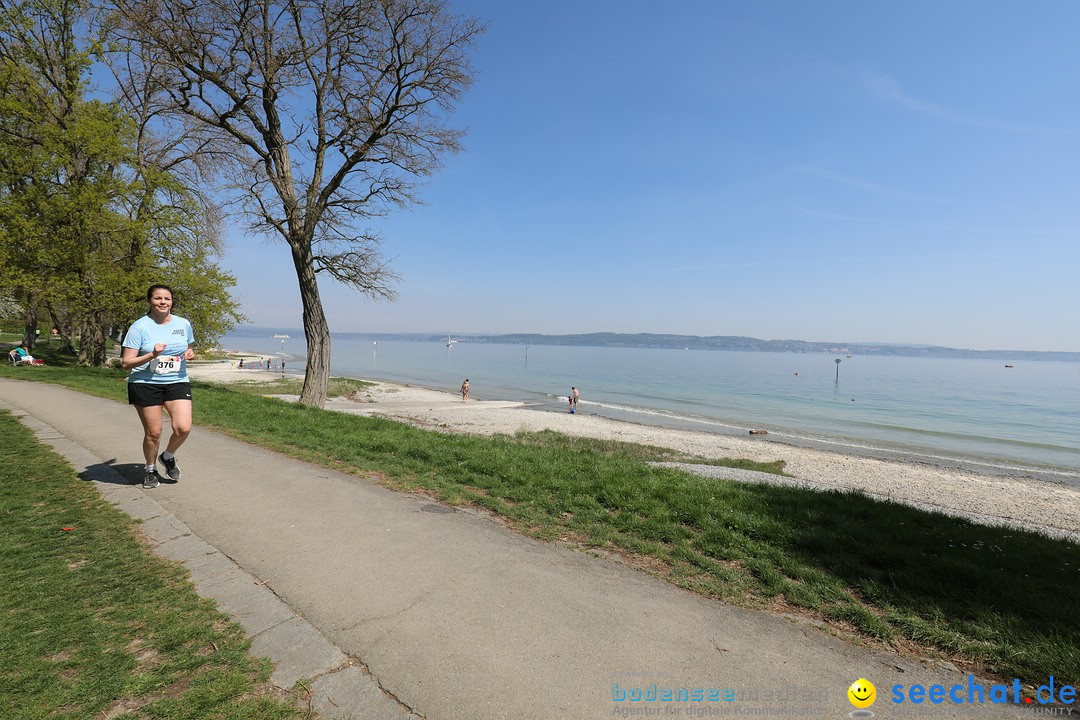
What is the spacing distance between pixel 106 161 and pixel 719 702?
25.3 m

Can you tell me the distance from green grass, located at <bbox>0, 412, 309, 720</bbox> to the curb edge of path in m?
0.09

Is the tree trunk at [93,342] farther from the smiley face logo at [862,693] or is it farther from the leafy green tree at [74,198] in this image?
the smiley face logo at [862,693]

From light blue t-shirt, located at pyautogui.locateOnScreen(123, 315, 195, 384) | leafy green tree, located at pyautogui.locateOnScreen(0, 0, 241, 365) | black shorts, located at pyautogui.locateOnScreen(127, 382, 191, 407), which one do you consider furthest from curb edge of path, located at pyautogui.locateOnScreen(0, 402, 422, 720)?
leafy green tree, located at pyautogui.locateOnScreen(0, 0, 241, 365)

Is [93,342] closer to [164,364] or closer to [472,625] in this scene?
[164,364]

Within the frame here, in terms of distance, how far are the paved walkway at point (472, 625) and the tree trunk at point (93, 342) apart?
21.4 meters

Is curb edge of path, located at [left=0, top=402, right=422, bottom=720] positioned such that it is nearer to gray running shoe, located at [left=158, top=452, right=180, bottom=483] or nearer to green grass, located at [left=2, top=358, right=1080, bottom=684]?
gray running shoe, located at [left=158, top=452, right=180, bottom=483]

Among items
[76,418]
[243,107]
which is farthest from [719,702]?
[243,107]

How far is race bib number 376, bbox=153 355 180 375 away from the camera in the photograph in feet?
17.3

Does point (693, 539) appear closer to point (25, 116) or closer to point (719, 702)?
point (719, 702)

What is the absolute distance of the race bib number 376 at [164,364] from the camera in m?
5.29

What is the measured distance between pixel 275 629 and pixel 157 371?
12.6 feet

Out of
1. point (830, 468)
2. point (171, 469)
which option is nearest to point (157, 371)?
point (171, 469)

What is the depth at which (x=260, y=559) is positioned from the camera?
12.6 feet

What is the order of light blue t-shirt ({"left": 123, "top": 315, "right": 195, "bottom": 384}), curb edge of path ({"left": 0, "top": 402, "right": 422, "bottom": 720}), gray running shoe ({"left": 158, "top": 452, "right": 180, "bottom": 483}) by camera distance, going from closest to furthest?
curb edge of path ({"left": 0, "top": 402, "right": 422, "bottom": 720}), light blue t-shirt ({"left": 123, "top": 315, "right": 195, "bottom": 384}), gray running shoe ({"left": 158, "top": 452, "right": 180, "bottom": 483})
